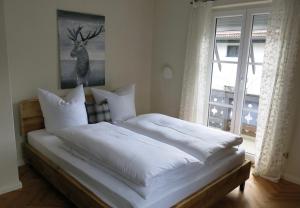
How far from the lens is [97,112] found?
312 cm

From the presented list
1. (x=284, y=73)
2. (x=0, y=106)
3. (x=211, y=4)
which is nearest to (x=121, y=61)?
(x=211, y=4)

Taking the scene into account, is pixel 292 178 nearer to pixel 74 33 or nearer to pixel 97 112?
pixel 97 112

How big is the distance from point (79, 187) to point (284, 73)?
2.37 m

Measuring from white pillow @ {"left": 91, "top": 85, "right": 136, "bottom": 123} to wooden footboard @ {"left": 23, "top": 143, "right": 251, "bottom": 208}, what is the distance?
3.37 ft

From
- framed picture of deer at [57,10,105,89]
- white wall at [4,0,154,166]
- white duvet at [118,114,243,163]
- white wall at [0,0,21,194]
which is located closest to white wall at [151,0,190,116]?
white wall at [4,0,154,166]

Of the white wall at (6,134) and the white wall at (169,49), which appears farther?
the white wall at (169,49)

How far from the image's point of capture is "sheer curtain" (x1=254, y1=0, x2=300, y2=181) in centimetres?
260

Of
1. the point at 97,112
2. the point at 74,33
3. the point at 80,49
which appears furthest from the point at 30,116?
the point at 74,33

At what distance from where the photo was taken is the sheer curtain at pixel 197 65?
3365mm

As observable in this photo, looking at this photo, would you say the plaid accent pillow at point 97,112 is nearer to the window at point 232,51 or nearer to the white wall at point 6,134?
the white wall at point 6,134

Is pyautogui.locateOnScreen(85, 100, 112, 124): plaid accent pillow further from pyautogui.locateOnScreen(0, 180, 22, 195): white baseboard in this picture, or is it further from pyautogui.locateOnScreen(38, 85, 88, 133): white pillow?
pyautogui.locateOnScreen(0, 180, 22, 195): white baseboard

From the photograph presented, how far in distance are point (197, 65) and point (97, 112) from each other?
1.54 meters

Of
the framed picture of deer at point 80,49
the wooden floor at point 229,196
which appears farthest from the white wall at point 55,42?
the wooden floor at point 229,196

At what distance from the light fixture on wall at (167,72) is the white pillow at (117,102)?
80cm
